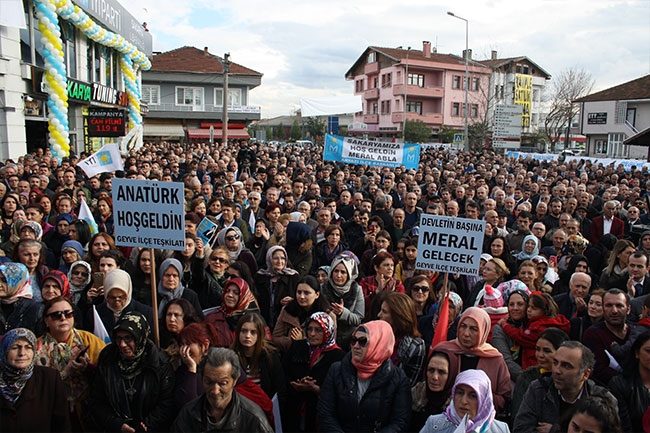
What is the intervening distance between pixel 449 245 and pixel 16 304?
3.93 meters

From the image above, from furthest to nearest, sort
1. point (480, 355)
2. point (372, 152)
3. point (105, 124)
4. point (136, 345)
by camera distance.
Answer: point (105, 124) → point (372, 152) → point (480, 355) → point (136, 345)

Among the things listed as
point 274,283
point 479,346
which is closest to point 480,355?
point 479,346

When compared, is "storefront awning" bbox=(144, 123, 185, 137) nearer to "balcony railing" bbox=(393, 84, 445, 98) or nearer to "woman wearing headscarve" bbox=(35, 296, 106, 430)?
"balcony railing" bbox=(393, 84, 445, 98)

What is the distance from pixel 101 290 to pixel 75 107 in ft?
74.0

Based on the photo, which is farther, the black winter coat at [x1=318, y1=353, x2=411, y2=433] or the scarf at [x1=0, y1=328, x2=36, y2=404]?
the black winter coat at [x1=318, y1=353, x2=411, y2=433]

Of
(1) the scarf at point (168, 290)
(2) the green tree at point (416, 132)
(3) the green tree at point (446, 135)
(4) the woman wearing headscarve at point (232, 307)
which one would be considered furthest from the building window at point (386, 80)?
(4) the woman wearing headscarve at point (232, 307)

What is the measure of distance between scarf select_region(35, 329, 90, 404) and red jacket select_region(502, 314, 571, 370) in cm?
332

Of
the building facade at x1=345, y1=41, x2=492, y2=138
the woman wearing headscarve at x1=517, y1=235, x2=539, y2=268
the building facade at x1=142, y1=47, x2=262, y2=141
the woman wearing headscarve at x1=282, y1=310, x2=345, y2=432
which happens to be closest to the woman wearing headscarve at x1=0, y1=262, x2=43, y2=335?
the woman wearing headscarve at x1=282, y1=310, x2=345, y2=432

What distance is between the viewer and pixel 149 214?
17.1 feet

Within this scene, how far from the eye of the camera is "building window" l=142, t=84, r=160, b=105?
5384cm

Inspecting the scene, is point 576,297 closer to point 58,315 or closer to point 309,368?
point 309,368

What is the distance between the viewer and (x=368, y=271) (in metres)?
7.33

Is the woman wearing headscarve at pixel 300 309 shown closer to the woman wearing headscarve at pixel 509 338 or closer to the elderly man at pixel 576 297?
the woman wearing headscarve at pixel 509 338

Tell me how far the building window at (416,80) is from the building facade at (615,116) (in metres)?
17.0
